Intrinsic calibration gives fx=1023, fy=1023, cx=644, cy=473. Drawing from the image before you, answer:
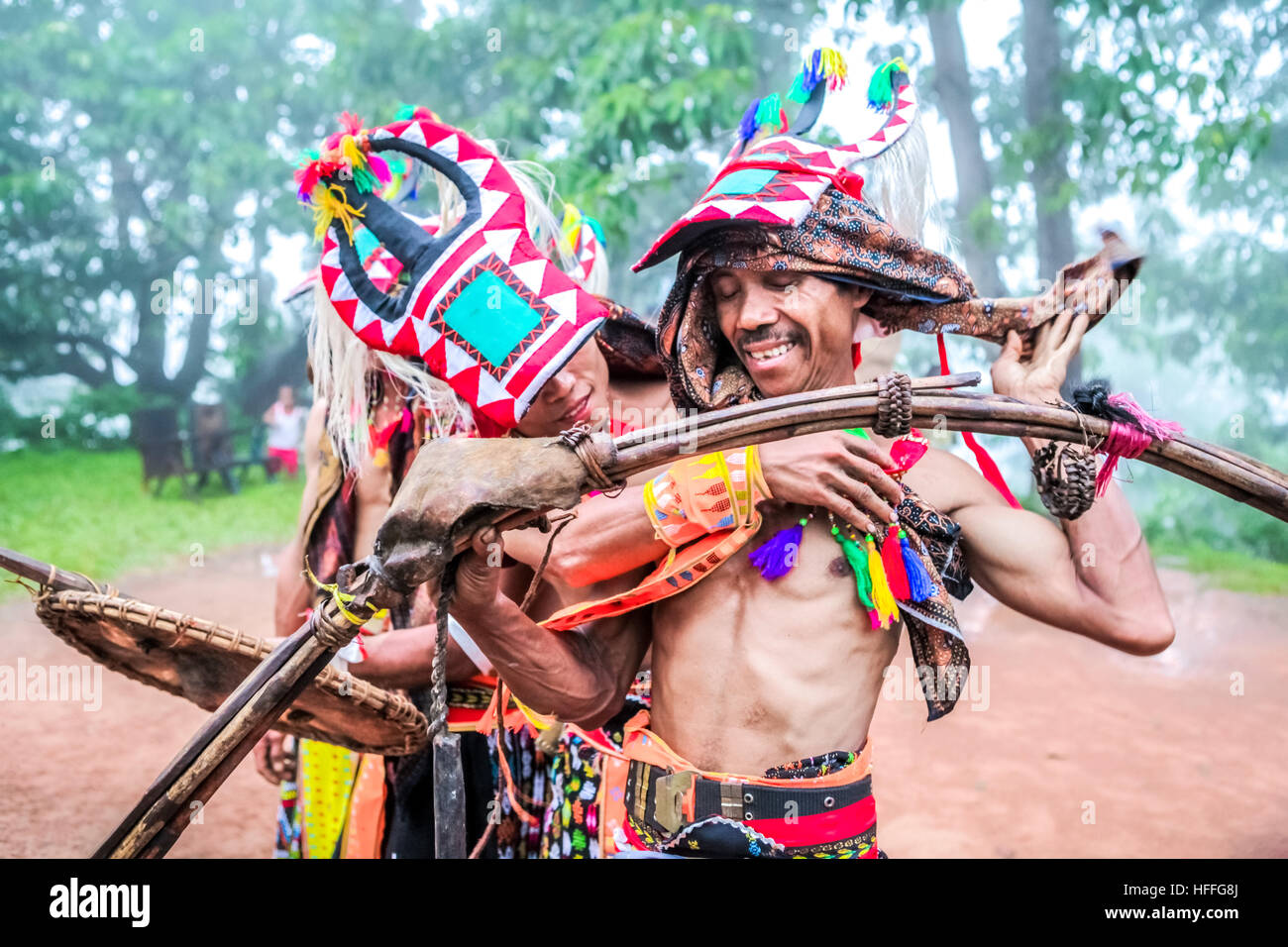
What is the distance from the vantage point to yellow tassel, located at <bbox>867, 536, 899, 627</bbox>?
175 cm

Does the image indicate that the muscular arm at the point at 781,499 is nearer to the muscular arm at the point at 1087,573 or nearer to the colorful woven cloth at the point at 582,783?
the muscular arm at the point at 1087,573

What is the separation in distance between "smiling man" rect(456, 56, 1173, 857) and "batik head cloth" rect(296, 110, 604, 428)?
0.24 m

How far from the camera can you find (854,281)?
1758mm

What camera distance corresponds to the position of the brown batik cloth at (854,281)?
1713 millimetres

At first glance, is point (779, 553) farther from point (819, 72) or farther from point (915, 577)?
point (819, 72)

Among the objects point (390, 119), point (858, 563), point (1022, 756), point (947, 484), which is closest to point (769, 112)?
point (947, 484)

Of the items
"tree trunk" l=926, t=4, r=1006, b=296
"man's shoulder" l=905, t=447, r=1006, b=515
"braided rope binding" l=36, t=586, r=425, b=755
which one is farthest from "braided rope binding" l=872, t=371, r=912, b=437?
"tree trunk" l=926, t=4, r=1006, b=296

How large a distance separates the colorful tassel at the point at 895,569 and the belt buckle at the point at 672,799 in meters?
0.48

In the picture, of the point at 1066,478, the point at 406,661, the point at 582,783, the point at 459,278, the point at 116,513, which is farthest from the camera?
the point at 116,513

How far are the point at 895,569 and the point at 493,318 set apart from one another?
32.9 inches

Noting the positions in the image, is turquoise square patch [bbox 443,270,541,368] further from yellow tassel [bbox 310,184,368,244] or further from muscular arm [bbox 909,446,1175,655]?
muscular arm [bbox 909,446,1175,655]

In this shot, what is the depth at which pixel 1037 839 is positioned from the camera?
15.2ft

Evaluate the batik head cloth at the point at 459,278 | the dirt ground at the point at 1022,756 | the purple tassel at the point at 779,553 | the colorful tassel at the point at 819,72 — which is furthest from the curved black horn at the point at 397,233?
the dirt ground at the point at 1022,756
